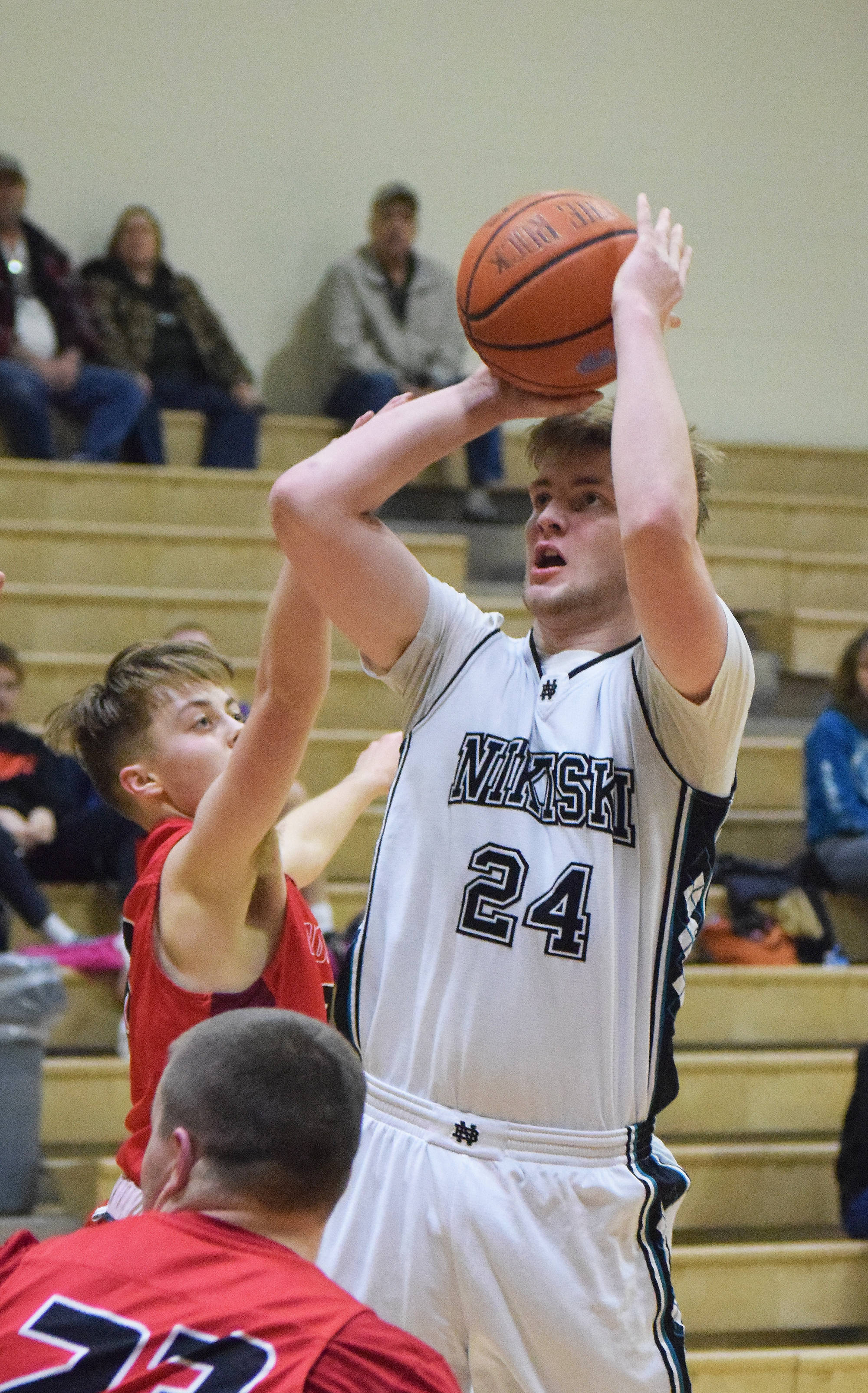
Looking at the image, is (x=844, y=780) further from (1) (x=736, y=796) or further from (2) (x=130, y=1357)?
(2) (x=130, y=1357)

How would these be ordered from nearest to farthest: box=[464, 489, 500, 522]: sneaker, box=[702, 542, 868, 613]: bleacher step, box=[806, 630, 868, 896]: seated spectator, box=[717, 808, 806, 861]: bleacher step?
box=[806, 630, 868, 896]: seated spectator < box=[717, 808, 806, 861]: bleacher step < box=[702, 542, 868, 613]: bleacher step < box=[464, 489, 500, 522]: sneaker

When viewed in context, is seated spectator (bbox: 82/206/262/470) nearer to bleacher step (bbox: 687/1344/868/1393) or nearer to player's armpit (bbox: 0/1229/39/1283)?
bleacher step (bbox: 687/1344/868/1393)

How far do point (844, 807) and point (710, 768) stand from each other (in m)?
3.91

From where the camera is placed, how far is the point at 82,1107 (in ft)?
15.5

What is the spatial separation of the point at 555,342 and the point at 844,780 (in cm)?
402

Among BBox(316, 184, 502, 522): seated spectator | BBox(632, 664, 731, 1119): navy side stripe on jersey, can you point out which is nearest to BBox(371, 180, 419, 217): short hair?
BBox(316, 184, 502, 522): seated spectator

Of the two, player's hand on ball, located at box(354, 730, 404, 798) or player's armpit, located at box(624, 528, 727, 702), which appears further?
player's hand on ball, located at box(354, 730, 404, 798)

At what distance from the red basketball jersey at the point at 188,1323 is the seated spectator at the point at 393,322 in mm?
6162

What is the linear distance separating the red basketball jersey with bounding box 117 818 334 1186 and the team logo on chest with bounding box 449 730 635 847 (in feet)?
1.31

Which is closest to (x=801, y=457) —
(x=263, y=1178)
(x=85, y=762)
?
(x=85, y=762)

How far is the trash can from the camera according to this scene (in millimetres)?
4371

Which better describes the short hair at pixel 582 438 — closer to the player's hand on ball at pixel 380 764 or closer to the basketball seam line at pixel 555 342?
the basketball seam line at pixel 555 342

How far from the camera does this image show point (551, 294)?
2.17 m

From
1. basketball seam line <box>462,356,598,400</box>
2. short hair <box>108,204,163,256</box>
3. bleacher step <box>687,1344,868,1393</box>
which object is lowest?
bleacher step <box>687,1344,868,1393</box>
